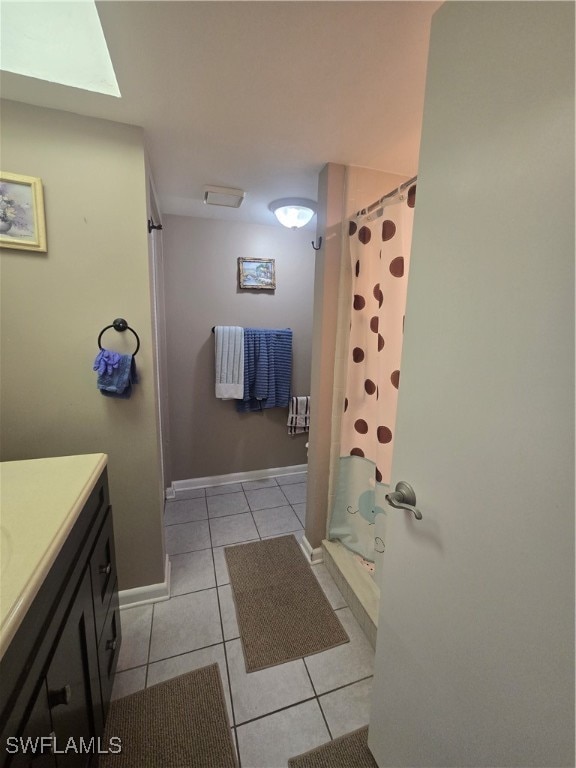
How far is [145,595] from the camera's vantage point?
5.41 ft

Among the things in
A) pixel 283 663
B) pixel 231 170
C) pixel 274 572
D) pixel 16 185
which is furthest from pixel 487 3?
pixel 274 572

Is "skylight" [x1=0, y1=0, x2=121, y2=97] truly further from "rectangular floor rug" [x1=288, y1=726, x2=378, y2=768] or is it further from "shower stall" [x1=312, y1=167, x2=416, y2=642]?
"rectangular floor rug" [x1=288, y1=726, x2=378, y2=768]

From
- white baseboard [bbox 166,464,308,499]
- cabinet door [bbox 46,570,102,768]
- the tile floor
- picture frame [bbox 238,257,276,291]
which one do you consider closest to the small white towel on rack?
white baseboard [bbox 166,464,308,499]

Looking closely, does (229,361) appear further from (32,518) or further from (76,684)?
(76,684)

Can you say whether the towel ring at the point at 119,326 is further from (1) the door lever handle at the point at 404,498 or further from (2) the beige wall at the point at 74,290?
(1) the door lever handle at the point at 404,498

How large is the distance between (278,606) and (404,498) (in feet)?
4.16

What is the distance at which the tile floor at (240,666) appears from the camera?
114cm

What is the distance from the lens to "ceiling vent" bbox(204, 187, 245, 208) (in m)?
1.88

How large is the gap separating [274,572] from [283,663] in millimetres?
527

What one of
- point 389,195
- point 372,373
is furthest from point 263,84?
point 372,373

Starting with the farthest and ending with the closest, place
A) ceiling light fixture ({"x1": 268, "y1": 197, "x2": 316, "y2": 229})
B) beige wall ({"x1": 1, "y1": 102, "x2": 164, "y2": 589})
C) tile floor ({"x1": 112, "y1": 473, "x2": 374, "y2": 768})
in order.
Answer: ceiling light fixture ({"x1": 268, "y1": 197, "x2": 316, "y2": 229}) → beige wall ({"x1": 1, "y1": 102, "x2": 164, "y2": 589}) → tile floor ({"x1": 112, "y1": 473, "x2": 374, "y2": 768})

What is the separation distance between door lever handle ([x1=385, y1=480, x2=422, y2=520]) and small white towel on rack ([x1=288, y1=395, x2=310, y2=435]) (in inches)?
82.0

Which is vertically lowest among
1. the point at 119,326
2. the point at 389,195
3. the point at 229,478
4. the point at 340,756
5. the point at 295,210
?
the point at 340,756

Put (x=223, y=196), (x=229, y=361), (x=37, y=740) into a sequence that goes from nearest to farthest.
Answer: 1. (x=37, y=740)
2. (x=223, y=196)
3. (x=229, y=361)
